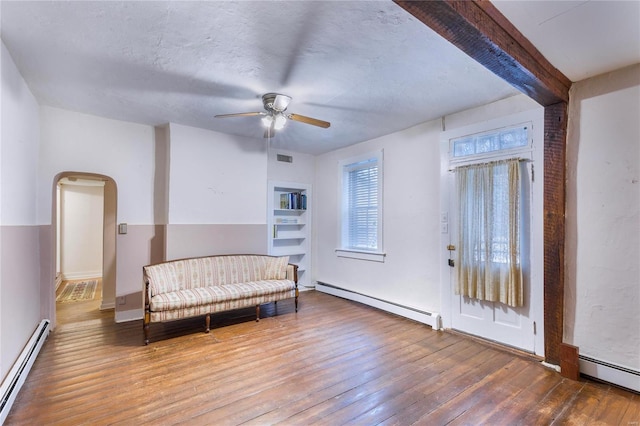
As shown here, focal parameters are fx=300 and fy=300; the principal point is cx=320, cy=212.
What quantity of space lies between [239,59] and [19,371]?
9.74 feet

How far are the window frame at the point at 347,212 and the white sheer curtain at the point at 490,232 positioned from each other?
1310 millimetres

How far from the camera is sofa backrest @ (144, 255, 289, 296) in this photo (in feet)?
12.2

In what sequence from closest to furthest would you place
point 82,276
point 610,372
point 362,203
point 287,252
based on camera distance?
point 610,372, point 362,203, point 287,252, point 82,276

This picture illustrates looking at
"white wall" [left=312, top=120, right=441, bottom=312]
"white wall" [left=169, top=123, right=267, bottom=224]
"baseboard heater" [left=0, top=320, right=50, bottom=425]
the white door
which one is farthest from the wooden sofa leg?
the white door

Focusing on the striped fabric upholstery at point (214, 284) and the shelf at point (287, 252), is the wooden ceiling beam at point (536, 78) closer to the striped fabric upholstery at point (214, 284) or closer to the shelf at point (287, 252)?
the striped fabric upholstery at point (214, 284)

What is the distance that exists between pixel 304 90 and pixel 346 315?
2.95 metres

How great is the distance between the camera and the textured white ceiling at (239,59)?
1.88 metres

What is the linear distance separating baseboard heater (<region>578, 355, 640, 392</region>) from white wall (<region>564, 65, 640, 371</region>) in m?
0.04

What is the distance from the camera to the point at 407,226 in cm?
416

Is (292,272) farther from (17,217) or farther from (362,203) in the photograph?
(17,217)

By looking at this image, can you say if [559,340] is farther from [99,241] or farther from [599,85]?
[99,241]

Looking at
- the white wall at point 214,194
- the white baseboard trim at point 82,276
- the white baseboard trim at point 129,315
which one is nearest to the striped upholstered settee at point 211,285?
the white wall at point 214,194

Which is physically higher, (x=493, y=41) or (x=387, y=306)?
(x=493, y=41)

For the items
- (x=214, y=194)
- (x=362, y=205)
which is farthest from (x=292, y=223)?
(x=214, y=194)
